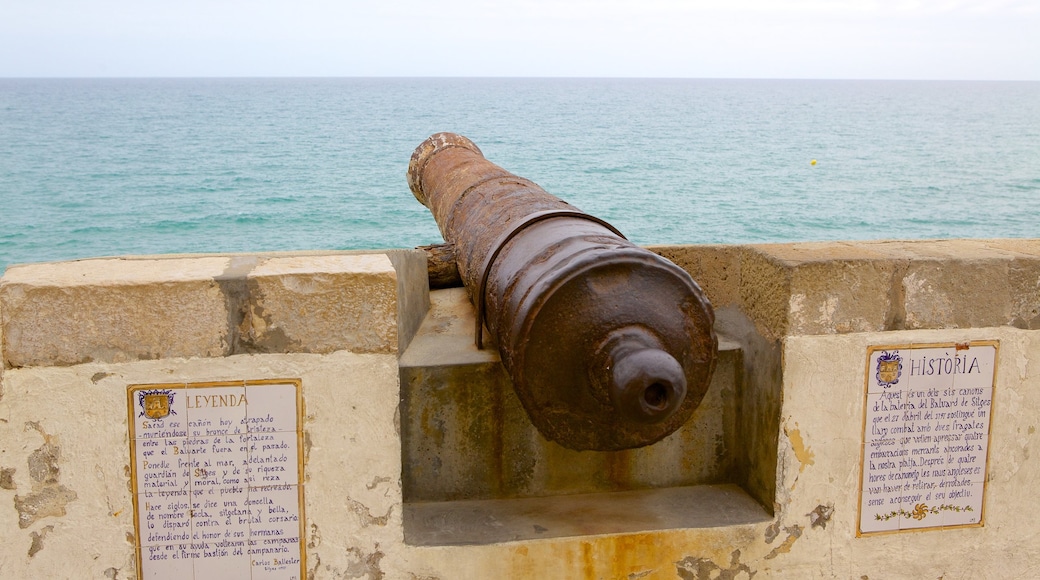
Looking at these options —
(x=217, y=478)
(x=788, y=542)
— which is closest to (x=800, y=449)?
(x=788, y=542)

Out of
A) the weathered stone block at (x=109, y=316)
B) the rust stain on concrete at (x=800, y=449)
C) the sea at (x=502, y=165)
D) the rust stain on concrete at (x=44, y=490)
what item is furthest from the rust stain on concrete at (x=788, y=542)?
the sea at (x=502, y=165)

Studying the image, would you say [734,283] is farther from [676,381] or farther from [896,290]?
[676,381]

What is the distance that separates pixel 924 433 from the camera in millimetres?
3484

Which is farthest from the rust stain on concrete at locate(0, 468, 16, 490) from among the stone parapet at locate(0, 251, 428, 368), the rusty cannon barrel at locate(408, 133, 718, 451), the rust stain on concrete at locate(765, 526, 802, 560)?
the rust stain on concrete at locate(765, 526, 802, 560)

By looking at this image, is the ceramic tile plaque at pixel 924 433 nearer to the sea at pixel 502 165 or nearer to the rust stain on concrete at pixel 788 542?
the rust stain on concrete at pixel 788 542

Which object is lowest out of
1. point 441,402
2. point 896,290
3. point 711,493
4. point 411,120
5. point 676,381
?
point 711,493

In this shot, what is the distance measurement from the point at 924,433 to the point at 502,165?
3648 cm

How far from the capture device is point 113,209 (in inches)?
1287

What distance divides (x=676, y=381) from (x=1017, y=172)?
1759 inches

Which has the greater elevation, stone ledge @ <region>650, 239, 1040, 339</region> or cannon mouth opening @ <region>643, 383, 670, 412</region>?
stone ledge @ <region>650, 239, 1040, 339</region>

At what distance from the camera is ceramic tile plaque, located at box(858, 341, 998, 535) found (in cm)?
343

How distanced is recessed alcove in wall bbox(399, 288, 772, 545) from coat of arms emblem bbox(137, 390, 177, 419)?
77 centimetres

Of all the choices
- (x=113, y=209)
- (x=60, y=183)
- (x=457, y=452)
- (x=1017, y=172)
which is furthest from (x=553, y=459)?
(x=1017, y=172)

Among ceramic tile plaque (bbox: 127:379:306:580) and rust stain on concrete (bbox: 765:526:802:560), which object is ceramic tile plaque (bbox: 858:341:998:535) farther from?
ceramic tile plaque (bbox: 127:379:306:580)
